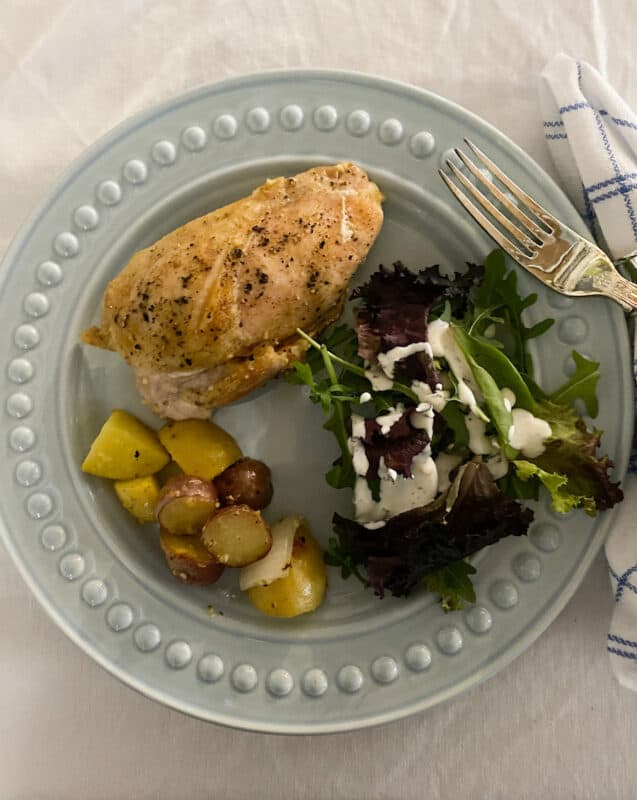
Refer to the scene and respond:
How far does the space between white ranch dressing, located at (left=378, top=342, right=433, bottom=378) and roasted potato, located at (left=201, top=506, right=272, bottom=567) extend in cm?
A: 49

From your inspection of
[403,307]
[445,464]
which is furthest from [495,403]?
[403,307]

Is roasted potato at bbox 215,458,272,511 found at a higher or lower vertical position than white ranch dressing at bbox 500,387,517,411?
lower

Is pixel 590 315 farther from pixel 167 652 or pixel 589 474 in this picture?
pixel 167 652

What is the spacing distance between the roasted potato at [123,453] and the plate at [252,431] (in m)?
0.07

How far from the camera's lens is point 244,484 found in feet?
6.46

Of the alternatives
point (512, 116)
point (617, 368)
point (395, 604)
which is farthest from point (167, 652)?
point (512, 116)

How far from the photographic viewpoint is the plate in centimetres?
190

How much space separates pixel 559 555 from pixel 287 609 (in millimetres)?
714

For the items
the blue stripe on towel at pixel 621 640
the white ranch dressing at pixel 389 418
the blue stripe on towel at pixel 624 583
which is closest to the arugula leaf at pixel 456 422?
the white ranch dressing at pixel 389 418

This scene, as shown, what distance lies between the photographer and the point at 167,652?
1938 mm

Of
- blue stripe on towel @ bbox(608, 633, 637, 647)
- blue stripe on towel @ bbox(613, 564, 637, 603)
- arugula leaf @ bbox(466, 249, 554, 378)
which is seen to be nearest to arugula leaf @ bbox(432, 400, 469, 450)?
arugula leaf @ bbox(466, 249, 554, 378)

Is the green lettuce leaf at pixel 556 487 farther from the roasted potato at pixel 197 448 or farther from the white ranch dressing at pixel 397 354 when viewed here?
the roasted potato at pixel 197 448

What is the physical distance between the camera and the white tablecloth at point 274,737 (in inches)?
79.8

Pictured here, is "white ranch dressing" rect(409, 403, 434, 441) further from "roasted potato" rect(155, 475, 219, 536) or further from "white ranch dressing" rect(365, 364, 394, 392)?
"roasted potato" rect(155, 475, 219, 536)
